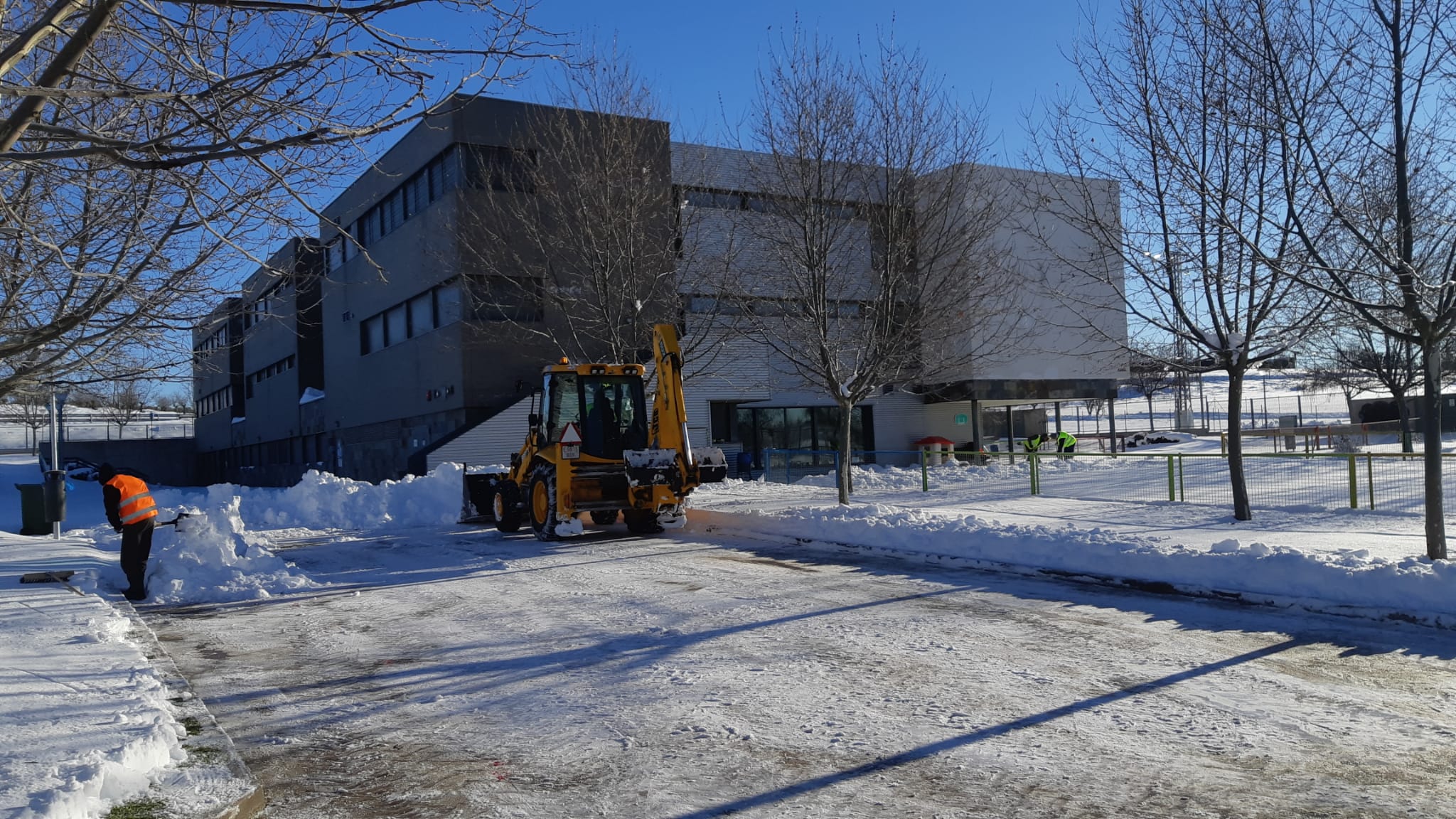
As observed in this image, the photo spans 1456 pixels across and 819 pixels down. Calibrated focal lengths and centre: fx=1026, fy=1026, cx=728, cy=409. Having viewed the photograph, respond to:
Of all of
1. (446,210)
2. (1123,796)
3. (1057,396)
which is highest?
(446,210)

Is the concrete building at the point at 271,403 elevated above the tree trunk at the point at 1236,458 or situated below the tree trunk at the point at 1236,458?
above

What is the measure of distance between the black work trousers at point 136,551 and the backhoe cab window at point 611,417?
22.6 ft

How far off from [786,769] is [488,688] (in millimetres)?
2625

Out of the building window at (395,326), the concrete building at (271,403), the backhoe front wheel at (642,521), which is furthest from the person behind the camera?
the concrete building at (271,403)

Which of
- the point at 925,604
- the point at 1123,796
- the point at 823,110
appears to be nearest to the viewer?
the point at 1123,796

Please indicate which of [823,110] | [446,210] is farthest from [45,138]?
[446,210]

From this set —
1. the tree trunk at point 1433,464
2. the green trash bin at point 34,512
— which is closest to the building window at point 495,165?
the green trash bin at point 34,512

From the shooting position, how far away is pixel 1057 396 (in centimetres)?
3806

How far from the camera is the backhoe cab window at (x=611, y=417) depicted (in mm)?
17125

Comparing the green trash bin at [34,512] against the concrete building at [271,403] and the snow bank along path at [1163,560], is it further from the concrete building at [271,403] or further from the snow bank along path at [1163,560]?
the concrete building at [271,403]

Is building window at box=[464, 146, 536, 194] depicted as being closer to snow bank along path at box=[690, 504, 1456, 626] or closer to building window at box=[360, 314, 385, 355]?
building window at box=[360, 314, 385, 355]

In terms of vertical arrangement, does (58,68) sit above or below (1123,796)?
above

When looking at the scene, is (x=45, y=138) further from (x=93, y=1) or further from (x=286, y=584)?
(x=286, y=584)

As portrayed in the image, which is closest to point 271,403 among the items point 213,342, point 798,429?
point 213,342
